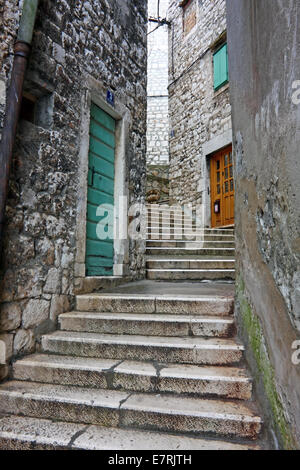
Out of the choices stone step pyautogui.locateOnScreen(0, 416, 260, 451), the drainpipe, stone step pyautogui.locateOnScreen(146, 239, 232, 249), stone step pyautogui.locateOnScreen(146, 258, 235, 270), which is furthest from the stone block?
stone step pyautogui.locateOnScreen(146, 239, 232, 249)

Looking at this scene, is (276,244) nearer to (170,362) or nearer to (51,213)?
(170,362)

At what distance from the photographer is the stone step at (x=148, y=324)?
237 cm

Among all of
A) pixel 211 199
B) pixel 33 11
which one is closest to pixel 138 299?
pixel 33 11

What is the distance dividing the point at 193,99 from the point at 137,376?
858cm

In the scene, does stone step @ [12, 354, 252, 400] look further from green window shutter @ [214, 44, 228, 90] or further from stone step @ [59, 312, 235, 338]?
green window shutter @ [214, 44, 228, 90]

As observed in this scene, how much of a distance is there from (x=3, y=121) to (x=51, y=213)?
2.79ft

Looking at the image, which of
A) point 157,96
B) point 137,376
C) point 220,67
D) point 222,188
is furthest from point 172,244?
point 157,96

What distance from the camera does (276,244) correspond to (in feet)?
4.70

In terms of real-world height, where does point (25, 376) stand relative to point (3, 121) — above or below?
below

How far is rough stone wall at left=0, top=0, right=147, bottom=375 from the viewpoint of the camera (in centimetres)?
235

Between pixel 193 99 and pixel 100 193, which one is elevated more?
pixel 193 99

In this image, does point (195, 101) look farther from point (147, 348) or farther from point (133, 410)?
point (133, 410)

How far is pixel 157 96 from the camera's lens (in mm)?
12703
